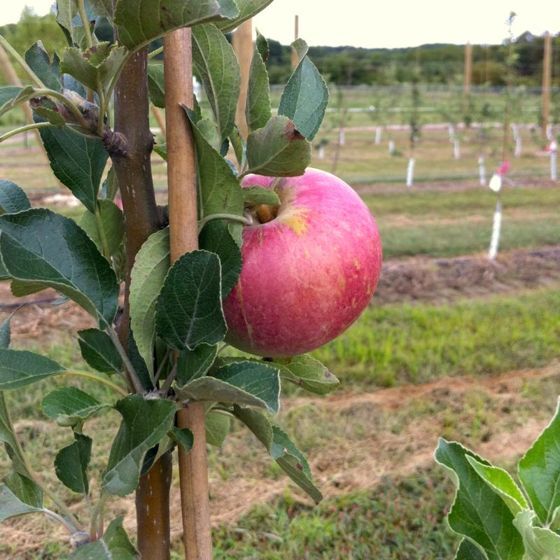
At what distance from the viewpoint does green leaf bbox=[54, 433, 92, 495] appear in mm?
624

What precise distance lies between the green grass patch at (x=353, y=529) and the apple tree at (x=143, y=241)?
4.29 feet

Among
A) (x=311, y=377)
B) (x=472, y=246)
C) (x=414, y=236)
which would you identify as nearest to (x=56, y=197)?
(x=414, y=236)

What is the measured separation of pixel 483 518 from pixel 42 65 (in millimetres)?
554

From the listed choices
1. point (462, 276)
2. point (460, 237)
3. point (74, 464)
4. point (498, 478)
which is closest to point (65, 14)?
point (74, 464)

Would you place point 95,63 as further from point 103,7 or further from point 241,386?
point 241,386

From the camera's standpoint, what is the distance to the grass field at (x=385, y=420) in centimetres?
193

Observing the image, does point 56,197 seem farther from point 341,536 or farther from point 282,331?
point 282,331

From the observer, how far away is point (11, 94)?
48 centimetres

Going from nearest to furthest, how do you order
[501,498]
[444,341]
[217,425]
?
1. [501,498]
2. [217,425]
3. [444,341]

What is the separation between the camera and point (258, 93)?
1.95 feet

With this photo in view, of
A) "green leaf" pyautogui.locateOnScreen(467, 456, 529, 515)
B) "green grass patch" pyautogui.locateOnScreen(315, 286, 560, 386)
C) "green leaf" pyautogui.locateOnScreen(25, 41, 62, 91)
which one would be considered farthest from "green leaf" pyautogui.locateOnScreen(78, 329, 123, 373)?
"green grass patch" pyautogui.locateOnScreen(315, 286, 560, 386)

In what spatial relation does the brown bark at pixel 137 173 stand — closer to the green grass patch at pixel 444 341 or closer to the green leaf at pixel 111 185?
the green leaf at pixel 111 185

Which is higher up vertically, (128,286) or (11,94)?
(11,94)

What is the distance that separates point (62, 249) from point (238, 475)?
1813 millimetres
